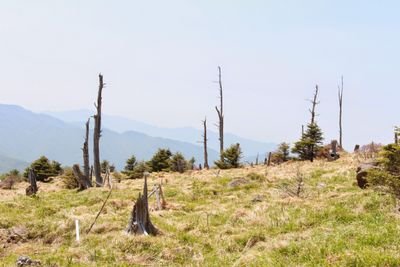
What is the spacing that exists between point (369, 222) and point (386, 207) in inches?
79.8

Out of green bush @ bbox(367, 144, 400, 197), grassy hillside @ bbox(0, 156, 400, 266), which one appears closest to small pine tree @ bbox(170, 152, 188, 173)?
grassy hillside @ bbox(0, 156, 400, 266)

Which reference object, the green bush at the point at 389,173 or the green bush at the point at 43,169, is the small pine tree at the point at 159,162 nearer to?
the green bush at the point at 43,169

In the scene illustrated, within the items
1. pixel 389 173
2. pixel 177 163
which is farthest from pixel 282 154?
pixel 389 173

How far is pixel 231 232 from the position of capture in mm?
13977

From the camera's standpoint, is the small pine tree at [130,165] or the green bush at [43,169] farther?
the small pine tree at [130,165]

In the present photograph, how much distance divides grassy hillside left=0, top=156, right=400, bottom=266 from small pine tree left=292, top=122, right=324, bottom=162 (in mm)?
18564

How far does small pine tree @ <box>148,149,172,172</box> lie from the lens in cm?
4559

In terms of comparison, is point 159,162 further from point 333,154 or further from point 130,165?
point 333,154

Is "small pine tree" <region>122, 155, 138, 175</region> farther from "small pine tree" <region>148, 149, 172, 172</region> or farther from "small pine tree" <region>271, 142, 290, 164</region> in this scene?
"small pine tree" <region>271, 142, 290, 164</region>

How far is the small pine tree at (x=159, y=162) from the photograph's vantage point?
1795 inches

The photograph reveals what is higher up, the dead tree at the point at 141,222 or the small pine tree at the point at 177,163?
the small pine tree at the point at 177,163

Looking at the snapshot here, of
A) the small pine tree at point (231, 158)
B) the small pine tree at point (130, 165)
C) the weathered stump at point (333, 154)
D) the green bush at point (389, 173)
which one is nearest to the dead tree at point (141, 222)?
the green bush at point (389, 173)

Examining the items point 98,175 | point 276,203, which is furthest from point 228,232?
point 98,175

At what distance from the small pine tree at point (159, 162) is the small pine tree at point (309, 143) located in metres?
13.4
